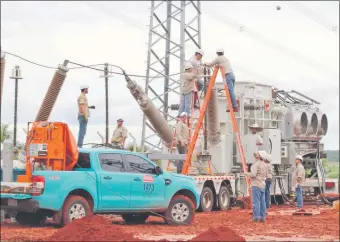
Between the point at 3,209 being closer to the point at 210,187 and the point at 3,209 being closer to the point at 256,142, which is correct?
the point at 210,187

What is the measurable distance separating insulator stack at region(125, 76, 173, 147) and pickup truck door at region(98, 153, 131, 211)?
4.74 metres

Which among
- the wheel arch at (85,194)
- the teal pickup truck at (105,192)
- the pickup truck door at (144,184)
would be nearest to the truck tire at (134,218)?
the teal pickup truck at (105,192)

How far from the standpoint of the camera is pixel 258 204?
68.6 ft

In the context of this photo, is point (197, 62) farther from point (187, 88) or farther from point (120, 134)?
point (120, 134)

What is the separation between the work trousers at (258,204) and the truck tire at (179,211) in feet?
5.57

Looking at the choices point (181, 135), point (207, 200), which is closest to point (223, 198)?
point (207, 200)

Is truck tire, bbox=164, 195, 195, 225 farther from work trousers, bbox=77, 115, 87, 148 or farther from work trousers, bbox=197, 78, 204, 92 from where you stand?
work trousers, bbox=197, 78, 204, 92

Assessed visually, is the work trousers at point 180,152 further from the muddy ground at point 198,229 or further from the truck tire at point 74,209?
the truck tire at point 74,209

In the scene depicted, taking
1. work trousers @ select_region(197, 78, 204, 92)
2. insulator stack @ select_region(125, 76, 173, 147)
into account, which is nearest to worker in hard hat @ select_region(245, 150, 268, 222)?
insulator stack @ select_region(125, 76, 173, 147)

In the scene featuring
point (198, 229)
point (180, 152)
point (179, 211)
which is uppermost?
point (180, 152)

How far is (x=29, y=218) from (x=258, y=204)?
231 inches

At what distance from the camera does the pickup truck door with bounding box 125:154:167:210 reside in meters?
19.2

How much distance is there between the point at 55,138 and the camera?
18.4 m

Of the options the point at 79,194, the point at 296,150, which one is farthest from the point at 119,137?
the point at 296,150
